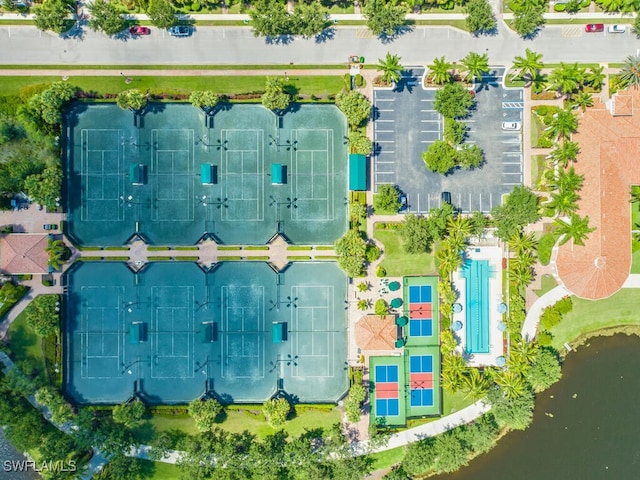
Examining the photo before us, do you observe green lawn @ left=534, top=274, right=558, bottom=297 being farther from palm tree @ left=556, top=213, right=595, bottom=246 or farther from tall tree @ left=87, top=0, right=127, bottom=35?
tall tree @ left=87, top=0, right=127, bottom=35

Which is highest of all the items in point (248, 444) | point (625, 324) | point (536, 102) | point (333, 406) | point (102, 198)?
point (536, 102)

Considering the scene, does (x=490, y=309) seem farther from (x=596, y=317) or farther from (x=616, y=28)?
(x=616, y=28)

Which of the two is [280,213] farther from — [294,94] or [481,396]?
[481,396]

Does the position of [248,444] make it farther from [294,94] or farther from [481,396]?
[294,94]

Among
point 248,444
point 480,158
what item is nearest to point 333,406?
point 248,444

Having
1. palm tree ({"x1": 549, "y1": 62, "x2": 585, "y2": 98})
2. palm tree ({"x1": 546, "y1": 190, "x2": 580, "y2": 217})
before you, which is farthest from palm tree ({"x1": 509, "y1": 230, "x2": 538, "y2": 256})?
palm tree ({"x1": 549, "y1": 62, "x2": 585, "y2": 98})

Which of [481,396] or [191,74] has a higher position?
[191,74]
